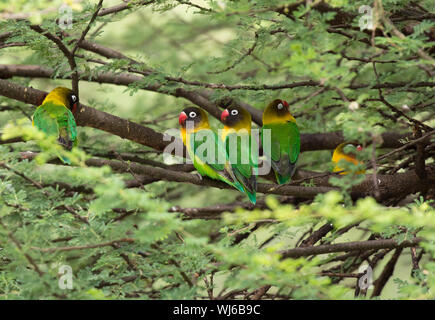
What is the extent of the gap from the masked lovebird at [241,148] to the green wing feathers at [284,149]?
0.16 meters

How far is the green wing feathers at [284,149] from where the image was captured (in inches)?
162

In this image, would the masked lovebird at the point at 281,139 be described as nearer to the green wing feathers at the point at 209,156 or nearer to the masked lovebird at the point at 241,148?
the masked lovebird at the point at 241,148

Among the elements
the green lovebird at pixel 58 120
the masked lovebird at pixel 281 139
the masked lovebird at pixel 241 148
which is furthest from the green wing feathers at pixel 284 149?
the green lovebird at pixel 58 120

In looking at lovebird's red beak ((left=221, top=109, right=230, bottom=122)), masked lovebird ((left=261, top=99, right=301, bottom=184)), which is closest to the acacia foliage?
lovebird's red beak ((left=221, top=109, right=230, bottom=122))

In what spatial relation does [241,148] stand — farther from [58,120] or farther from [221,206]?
[58,120]

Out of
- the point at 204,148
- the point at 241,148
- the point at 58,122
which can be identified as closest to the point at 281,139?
the point at 241,148

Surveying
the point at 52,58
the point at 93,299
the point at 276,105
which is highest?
the point at 52,58

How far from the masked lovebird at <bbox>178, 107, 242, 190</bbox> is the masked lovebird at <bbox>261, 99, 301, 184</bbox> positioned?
0.43 metres

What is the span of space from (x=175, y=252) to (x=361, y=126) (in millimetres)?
935

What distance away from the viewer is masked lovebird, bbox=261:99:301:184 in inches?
163

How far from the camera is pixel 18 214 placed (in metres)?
2.85

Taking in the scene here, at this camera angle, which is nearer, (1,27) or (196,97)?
(1,27)
